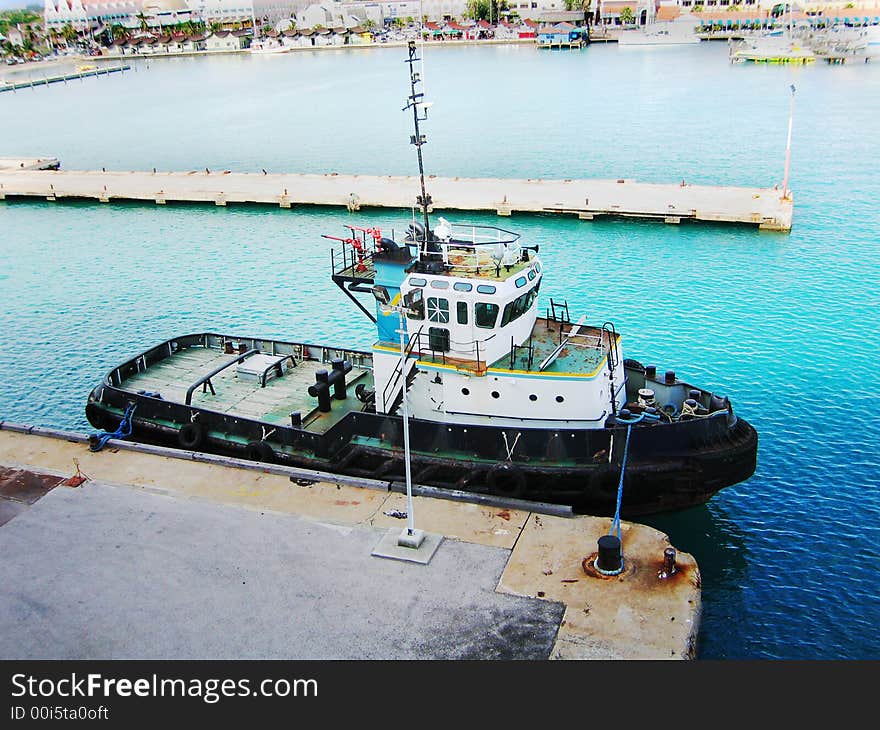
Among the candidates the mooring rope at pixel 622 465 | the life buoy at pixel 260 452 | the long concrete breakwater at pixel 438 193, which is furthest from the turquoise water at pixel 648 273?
the life buoy at pixel 260 452

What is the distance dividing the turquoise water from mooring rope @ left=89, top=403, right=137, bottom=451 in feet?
17.1

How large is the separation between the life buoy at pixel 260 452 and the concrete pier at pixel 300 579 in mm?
776

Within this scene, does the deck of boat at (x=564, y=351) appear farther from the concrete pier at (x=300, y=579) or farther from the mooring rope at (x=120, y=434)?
the mooring rope at (x=120, y=434)

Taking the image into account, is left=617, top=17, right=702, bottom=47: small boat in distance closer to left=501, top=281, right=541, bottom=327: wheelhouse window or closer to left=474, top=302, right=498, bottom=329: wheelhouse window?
left=501, top=281, right=541, bottom=327: wheelhouse window

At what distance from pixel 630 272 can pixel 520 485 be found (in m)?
22.7

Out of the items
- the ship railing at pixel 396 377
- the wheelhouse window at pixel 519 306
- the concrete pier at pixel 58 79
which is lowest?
the ship railing at pixel 396 377

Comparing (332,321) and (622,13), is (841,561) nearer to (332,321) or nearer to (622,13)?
(332,321)

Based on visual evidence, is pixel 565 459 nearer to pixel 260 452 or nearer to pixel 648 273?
pixel 260 452

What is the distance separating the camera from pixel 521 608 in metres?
14.1

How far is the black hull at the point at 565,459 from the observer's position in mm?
17750

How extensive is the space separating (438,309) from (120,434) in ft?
31.5

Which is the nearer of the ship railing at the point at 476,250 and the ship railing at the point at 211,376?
the ship railing at the point at 476,250

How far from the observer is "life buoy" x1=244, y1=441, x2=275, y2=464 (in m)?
19.8

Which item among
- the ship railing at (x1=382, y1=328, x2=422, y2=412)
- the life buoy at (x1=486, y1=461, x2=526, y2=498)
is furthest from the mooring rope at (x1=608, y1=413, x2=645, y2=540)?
the ship railing at (x1=382, y1=328, x2=422, y2=412)
